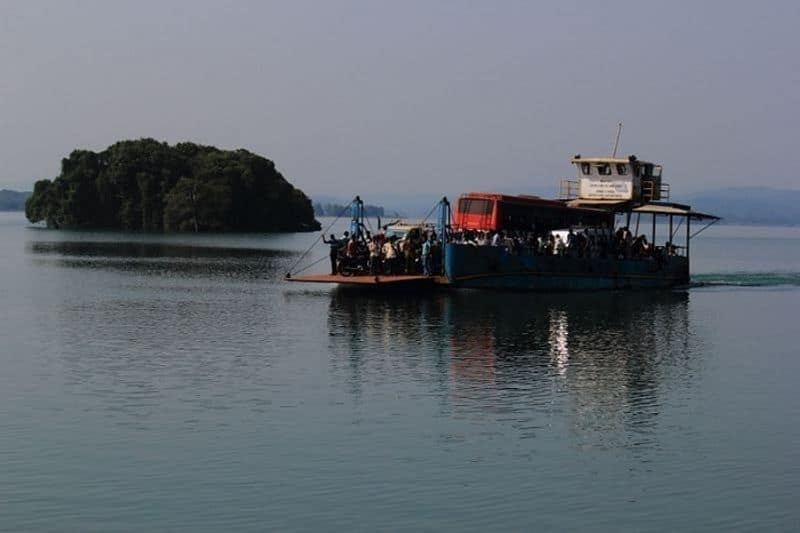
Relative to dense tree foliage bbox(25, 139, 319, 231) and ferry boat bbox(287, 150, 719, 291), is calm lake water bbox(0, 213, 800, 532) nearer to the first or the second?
ferry boat bbox(287, 150, 719, 291)

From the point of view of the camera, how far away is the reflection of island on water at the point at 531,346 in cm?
3247

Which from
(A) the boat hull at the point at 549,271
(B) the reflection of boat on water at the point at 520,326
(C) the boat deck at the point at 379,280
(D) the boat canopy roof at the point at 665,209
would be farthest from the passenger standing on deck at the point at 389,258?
(D) the boat canopy roof at the point at 665,209

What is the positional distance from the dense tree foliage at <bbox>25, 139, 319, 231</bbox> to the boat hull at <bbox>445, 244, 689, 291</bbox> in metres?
119

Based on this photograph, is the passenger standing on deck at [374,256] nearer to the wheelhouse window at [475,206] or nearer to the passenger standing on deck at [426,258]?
the passenger standing on deck at [426,258]

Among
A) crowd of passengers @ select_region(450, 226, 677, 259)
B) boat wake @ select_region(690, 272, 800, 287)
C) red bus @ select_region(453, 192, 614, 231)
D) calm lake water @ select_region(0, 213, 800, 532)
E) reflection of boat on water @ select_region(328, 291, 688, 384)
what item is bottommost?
calm lake water @ select_region(0, 213, 800, 532)

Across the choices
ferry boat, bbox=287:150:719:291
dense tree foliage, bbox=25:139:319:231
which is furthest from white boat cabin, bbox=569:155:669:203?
dense tree foliage, bbox=25:139:319:231

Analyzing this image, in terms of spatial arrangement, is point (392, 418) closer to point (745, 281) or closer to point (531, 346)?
point (531, 346)

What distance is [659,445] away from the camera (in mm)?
26938

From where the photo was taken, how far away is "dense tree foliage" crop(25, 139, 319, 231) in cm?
18300

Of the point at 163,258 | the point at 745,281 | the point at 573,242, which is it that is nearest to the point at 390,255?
the point at 573,242

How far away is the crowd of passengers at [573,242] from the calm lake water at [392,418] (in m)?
7.84

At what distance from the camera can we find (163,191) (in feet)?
611

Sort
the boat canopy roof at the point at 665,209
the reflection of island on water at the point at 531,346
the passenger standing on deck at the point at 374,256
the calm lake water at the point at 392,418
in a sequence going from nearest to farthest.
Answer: the calm lake water at the point at 392,418 → the reflection of island on water at the point at 531,346 → the passenger standing on deck at the point at 374,256 → the boat canopy roof at the point at 665,209

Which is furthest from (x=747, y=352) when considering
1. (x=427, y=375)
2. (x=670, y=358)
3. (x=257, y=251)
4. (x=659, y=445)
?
(x=257, y=251)
